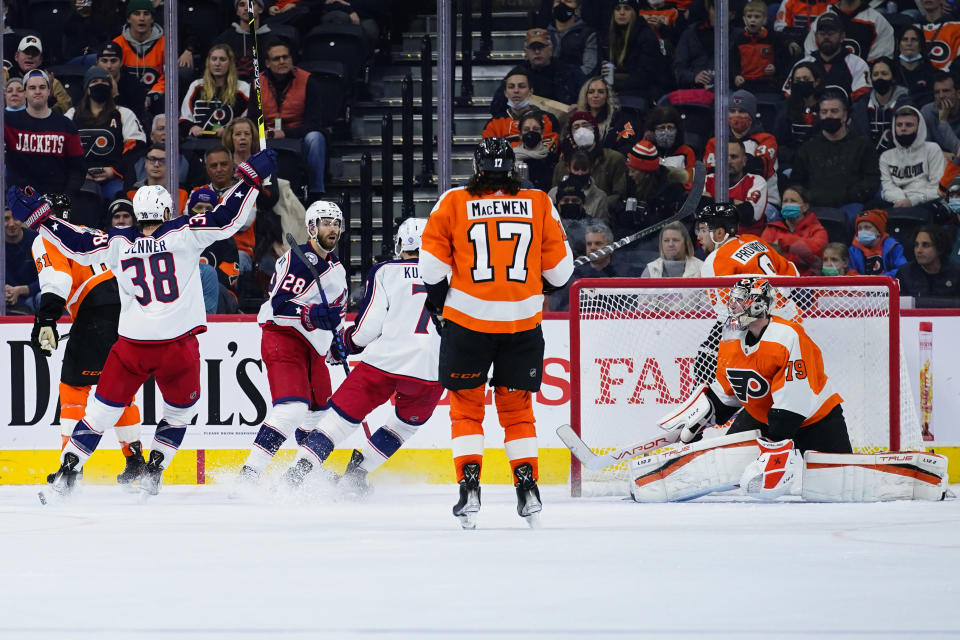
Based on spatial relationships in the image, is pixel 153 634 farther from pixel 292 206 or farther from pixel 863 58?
pixel 863 58

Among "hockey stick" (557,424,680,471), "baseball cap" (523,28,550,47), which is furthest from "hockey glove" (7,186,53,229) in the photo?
"baseball cap" (523,28,550,47)

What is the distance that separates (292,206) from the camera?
700 centimetres


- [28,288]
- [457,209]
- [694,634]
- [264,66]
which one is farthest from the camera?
[264,66]

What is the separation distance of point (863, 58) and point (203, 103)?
3.53 meters

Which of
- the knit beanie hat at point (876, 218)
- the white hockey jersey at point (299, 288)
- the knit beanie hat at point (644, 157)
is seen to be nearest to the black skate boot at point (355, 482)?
the white hockey jersey at point (299, 288)

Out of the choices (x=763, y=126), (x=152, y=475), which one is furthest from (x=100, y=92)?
(x=763, y=126)

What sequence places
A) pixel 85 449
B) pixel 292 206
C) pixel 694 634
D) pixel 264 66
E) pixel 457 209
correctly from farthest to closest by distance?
pixel 264 66, pixel 292 206, pixel 85 449, pixel 457 209, pixel 694 634

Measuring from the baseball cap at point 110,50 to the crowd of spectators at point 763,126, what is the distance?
6.75ft

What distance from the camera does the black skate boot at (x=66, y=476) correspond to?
16.6 ft

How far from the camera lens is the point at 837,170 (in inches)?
279

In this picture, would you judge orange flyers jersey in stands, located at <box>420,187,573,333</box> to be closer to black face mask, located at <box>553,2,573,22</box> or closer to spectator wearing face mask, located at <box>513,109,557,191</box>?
spectator wearing face mask, located at <box>513,109,557,191</box>

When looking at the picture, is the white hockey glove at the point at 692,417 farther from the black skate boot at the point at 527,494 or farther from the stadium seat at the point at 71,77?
the stadium seat at the point at 71,77

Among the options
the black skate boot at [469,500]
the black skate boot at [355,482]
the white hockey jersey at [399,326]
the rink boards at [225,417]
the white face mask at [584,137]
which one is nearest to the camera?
the black skate boot at [469,500]

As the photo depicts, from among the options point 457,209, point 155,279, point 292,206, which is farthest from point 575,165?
point 457,209
